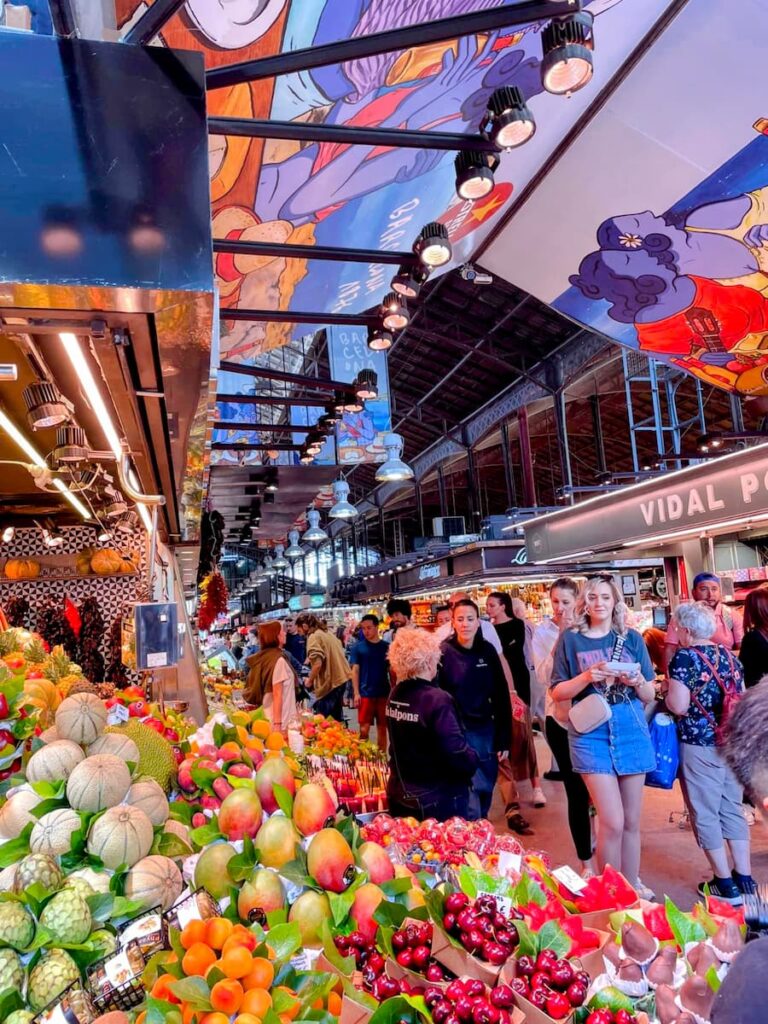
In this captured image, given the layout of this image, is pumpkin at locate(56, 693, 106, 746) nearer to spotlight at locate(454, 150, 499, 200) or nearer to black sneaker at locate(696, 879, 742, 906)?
spotlight at locate(454, 150, 499, 200)

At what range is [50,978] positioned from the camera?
150cm

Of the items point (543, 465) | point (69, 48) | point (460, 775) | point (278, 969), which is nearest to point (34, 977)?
point (278, 969)

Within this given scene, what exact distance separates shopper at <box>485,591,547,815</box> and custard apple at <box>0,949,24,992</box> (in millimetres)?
4652

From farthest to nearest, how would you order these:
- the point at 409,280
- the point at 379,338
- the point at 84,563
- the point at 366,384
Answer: the point at 366,384 < the point at 84,563 < the point at 379,338 < the point at 409,280

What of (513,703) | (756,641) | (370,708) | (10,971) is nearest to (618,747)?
(756,641)

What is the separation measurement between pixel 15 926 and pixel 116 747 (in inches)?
29.0

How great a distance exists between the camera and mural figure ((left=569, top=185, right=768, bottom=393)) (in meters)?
5.24

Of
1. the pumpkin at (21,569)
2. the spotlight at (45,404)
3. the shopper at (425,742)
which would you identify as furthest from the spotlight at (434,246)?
the pumpkin at (21,569)

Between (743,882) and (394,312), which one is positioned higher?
(394,312)

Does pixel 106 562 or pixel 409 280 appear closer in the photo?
pixel 409 280

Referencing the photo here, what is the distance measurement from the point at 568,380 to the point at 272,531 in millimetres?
7090

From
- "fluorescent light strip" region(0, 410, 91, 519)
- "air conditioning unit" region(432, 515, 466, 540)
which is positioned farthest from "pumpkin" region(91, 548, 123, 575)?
"air conditioning unit" region(432, 515, 466, 540)

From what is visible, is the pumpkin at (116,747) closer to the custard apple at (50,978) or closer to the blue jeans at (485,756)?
the custard apple at (50,978)

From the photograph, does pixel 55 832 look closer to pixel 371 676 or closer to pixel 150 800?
pixel 150 800
